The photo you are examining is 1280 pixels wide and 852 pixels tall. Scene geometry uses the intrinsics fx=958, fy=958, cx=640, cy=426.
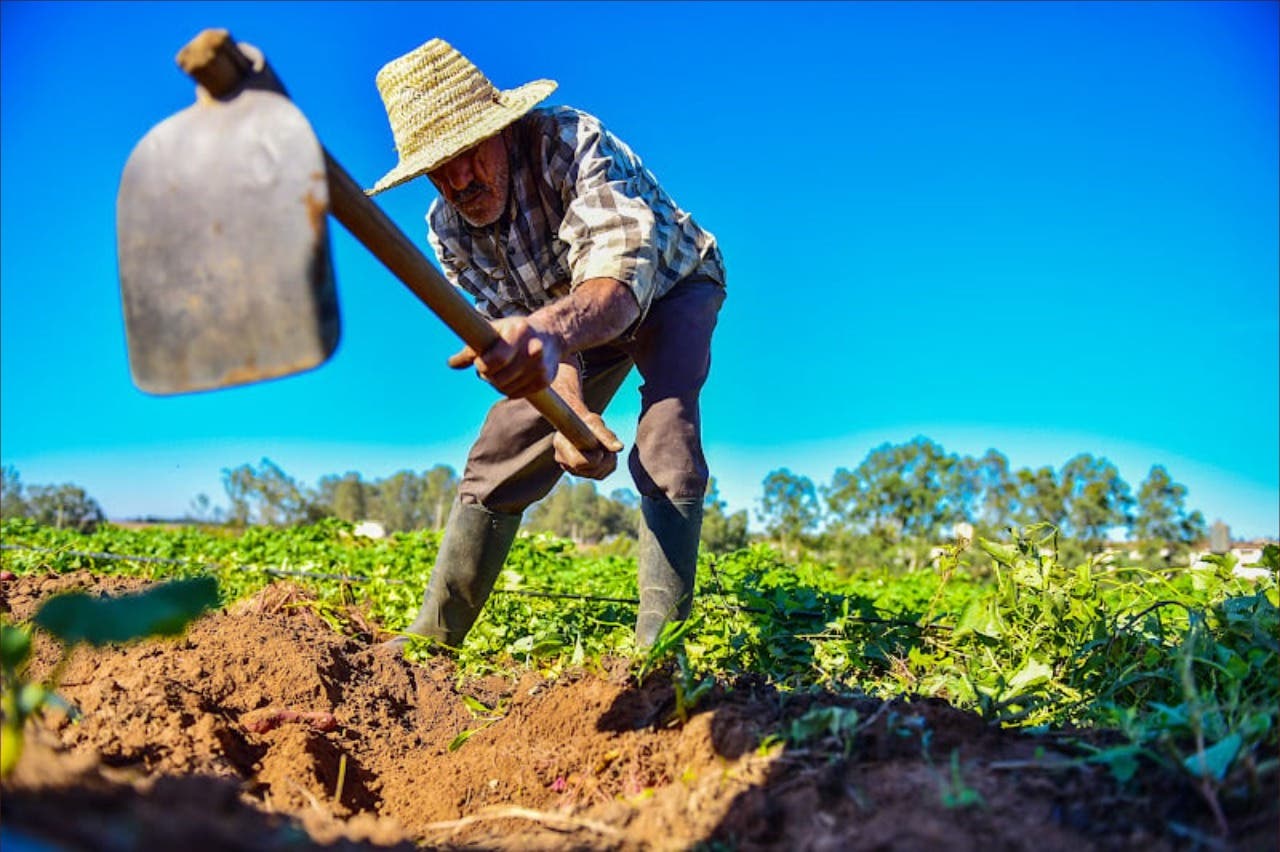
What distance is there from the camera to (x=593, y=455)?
2.89 meters

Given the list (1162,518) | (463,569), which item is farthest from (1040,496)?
(463,569)

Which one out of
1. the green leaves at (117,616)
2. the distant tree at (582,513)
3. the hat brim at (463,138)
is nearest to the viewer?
the green leaves at (117,616)

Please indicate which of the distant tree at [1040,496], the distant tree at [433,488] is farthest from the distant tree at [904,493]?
the distant tree at [433,488]

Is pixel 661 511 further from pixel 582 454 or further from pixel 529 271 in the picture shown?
pixel 529 271

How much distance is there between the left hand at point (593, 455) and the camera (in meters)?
2.87

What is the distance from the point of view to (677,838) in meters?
1.52

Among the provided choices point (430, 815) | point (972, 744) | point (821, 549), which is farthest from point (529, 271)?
point (821, 549)

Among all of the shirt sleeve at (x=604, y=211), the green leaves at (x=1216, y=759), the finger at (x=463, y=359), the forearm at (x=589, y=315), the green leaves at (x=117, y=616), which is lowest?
the green leaves at (x=117, y=616)

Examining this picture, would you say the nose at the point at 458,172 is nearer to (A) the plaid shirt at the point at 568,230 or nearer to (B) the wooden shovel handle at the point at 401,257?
(A) the plaid shirt at the point at 568,230

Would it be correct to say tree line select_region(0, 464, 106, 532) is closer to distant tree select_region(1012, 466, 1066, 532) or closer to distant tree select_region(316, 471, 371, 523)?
distant tree select_region(316, 471, 371, 523)

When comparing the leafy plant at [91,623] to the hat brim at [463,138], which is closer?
the leafy plant at [91,623]

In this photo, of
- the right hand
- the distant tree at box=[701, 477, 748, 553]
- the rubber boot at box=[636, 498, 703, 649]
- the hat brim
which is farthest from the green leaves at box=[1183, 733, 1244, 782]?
the distant tree at box=[701, 477, 748, 553]

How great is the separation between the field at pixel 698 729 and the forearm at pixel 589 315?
30.7 inches

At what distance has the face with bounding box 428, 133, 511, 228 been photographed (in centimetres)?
304
